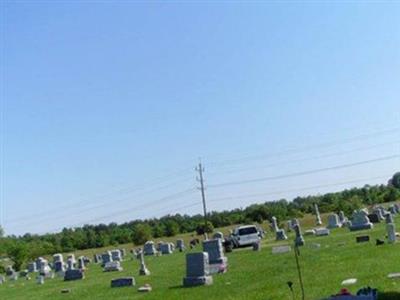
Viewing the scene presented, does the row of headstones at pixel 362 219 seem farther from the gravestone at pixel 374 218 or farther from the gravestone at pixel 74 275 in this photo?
the gravestone at pixel 74 275

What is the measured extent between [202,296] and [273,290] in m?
2.50

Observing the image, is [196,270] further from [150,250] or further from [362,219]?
[150,250]

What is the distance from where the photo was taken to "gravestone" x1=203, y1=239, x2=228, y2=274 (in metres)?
26.5

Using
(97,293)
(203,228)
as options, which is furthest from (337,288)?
(203,228)

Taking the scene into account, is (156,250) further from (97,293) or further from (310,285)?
(310,285)

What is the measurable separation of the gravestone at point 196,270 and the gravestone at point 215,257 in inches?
127

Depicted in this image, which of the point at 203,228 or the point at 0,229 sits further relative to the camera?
the point at 0,229

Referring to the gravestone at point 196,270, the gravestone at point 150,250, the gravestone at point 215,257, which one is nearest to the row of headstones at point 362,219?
the gravestone at point 215,257

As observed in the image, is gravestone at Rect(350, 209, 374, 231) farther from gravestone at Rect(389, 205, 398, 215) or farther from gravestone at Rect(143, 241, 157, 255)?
gravestone at Rect(143, 241, 157, 255)

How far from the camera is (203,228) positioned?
250 feet

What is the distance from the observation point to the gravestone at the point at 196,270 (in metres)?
22.5

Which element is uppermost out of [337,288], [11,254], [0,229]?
[0,229]

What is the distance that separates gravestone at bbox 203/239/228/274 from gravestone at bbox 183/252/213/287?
3.23 metres

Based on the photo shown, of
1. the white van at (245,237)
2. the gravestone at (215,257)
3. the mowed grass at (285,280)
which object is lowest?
the mowed grass at (285,280)
